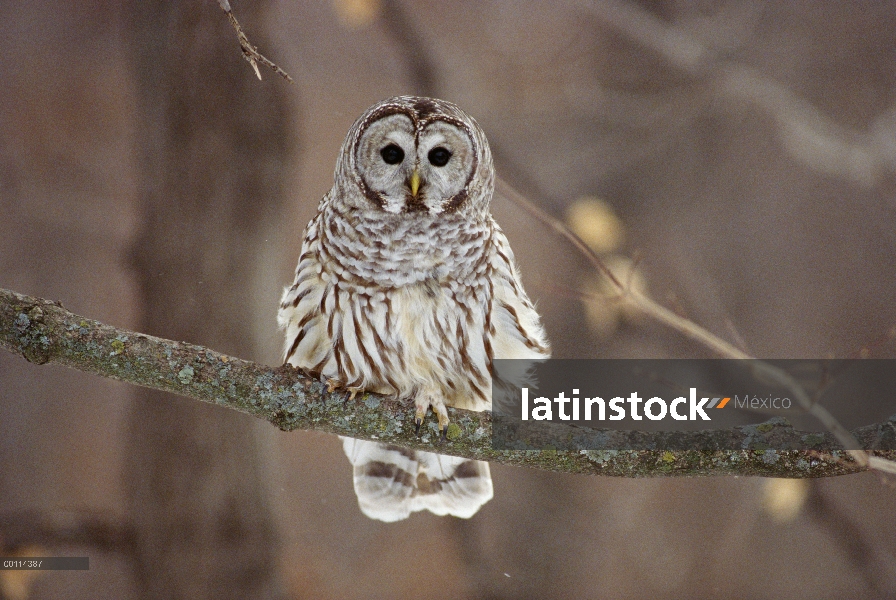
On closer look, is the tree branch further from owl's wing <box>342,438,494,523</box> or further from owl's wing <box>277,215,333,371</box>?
owl's wing <box>342,438,494,523</box>

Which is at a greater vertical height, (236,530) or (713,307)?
(713,307)

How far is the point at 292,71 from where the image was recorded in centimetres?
228

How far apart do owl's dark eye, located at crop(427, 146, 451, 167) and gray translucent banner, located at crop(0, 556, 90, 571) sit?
5.65 ft

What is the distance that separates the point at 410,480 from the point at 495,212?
990mm

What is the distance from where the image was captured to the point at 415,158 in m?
1.58

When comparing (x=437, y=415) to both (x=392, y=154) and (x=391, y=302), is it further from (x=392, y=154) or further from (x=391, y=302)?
(x=392, y=154)

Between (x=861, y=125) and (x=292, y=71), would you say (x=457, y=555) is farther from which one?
(x=861, y=125)

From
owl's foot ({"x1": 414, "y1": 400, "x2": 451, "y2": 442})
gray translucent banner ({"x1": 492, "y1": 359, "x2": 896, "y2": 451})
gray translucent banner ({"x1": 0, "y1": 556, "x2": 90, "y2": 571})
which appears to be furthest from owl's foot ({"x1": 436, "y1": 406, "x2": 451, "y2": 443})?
gray translucent banner ({"x1": 0, "y1": 556, "x2": 90, "y2": 571})

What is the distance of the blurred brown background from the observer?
2.12 m

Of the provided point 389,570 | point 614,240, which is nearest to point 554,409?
point 614,240

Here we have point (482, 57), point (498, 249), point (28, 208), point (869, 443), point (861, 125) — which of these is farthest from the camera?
point (482, 57)

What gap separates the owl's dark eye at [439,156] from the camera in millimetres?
1601

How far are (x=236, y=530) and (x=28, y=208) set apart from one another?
121 cm

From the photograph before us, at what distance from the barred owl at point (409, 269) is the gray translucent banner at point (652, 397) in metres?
0.17
